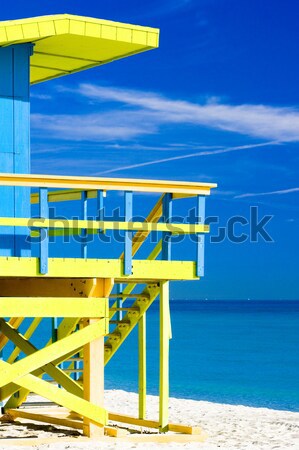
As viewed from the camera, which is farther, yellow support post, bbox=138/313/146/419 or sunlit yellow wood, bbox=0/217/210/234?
yellow support post, bbox=138/313/146/419

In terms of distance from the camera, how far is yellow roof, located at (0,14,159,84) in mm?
13547

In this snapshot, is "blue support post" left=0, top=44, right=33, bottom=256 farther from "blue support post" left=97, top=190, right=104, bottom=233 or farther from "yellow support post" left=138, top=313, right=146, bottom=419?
"yellow support post" left=138, top=313, right=146, bottom=419

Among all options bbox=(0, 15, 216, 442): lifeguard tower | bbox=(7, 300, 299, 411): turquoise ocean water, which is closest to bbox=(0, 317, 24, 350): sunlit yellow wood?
bbox=(0, 15, 216, 442): lifeguard tower

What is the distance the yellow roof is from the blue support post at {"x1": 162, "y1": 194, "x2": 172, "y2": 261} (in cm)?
230

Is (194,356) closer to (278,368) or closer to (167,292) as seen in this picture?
(278,368)

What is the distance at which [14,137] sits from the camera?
45.0ft

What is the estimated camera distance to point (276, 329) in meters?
81.6

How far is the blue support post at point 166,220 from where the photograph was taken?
13266mm

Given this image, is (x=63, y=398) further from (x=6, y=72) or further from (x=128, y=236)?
(x=6, y=72)

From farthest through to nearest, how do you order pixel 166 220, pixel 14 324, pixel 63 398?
1. pixel 14 324
2. pixel 166 220
3. pixel 63 398

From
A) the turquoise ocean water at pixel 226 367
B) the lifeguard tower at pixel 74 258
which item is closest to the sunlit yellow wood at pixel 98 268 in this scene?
the lifeguard tower at pixel 74 258

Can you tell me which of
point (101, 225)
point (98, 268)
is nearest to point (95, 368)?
point (98, 268)

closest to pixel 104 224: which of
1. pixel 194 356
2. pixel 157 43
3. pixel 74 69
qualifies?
pixel 157 43

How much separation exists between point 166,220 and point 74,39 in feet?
8.94
